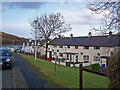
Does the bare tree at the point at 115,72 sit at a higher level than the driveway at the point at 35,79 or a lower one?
higher

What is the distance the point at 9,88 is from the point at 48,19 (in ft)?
88.2

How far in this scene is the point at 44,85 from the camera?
6305 millimetres

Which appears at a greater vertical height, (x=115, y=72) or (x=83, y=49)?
(x=115, y=72)

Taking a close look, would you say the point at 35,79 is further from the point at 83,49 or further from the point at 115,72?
the point at 83,49

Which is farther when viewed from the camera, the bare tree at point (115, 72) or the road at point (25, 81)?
the road at point (25, 81)

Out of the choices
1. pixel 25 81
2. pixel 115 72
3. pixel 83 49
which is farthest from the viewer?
pixel 83 49

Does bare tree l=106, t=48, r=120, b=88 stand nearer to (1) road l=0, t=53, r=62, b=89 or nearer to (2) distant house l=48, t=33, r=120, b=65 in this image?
(1) road l=0, t=53, r=62, b=89

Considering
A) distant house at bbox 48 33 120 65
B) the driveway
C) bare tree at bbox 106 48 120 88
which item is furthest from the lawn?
distant house at bbox 48 33 120 65

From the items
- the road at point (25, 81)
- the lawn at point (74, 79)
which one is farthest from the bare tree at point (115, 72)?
the road at point (25, 81)

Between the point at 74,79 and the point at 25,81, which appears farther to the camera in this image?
the point at 74,79

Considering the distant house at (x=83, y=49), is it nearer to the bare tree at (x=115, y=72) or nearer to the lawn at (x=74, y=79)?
the lawn at (x=74, y=79)

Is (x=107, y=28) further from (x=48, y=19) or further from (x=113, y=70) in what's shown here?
(x=48, y=19)

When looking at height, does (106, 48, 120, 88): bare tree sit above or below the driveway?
above

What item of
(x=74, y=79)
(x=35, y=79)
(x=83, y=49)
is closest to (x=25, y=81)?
(x=35, y=79)
